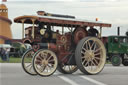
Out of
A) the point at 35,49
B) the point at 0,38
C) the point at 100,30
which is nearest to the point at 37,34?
the point at 35,49

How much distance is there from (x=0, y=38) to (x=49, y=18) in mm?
73842

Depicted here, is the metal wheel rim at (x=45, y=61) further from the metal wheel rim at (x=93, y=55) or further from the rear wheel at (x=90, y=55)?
the metal wheel rim at (x=93, y=55)

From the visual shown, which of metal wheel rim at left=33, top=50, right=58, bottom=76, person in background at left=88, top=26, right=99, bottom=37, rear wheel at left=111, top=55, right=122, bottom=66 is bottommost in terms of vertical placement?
rear wheel at left=111, top=55, right=122, bottom=66

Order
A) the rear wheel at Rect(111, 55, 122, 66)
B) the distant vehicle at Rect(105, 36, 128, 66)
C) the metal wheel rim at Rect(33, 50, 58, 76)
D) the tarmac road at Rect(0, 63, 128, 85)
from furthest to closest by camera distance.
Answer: the distant vehicle at Rect(105, 36, 128, 66) < the rear wheel at Rect(111, 55, 122, 66) < the metal wheel rim at Rect(33, 50, 58, 76) < the tarmac road at Rect(0, 63, 128, 85)

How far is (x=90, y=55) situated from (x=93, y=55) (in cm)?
13

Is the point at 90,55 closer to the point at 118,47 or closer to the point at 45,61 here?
the point at 45,61

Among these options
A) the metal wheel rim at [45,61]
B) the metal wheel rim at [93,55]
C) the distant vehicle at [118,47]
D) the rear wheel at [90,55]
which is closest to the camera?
the metal wheel rim at [45,61]

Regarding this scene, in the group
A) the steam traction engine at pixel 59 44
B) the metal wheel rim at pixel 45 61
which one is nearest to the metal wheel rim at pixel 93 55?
the steam traction engine at pixel 59 44

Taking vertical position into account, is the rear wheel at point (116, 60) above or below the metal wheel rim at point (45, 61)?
below

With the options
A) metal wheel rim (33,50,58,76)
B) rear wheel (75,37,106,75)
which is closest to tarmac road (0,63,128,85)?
metal wheel rim (33,50,58,76)

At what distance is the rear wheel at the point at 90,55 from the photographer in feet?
49.1

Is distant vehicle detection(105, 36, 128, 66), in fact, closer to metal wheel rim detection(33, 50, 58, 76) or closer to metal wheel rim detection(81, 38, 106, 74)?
metal wheel rim detection(81, 38, 106, 74)

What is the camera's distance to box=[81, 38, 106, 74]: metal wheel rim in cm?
1544

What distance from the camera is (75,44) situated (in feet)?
51.8
